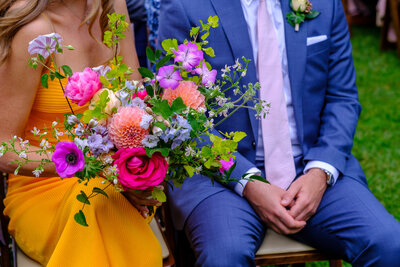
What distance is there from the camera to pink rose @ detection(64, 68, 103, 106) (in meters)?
1.45

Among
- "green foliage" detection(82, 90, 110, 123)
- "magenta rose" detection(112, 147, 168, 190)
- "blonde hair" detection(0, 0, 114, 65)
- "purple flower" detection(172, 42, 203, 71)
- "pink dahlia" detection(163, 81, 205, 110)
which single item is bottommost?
"magenta rose" detection(112, 147, 168, 190)

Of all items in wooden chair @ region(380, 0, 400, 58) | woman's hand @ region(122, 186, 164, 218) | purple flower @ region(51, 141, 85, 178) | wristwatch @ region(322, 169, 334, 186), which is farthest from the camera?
wooden chair @ region(380, 0, 400, 58)

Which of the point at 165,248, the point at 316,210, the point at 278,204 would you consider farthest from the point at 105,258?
the point at 316,210

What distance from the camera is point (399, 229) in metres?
1.93

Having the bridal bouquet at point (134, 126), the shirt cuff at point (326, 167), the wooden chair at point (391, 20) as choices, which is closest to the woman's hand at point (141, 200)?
the bridal bouquet at point (134, 126)

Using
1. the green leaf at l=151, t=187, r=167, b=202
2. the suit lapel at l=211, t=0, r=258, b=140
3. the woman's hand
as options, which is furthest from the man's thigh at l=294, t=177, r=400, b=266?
the green leaf at l=151, t=187, r=167, b=202

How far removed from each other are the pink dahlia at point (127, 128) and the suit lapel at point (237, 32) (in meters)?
0.87

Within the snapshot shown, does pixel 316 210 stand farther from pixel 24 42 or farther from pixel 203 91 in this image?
pixel 24 42

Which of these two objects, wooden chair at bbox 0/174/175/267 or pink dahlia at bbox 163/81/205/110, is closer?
pink dahlia at bbox 163/81/205/110

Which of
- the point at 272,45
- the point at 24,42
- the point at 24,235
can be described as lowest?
the point at 24,235

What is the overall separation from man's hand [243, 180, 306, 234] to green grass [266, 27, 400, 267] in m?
1.07

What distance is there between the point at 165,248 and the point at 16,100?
801 millimetres

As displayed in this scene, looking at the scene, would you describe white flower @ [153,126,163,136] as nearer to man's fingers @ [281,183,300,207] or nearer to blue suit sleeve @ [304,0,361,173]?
man's fingers @ [281,183,300,207]

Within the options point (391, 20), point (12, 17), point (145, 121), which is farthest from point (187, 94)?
point (391, 20)
